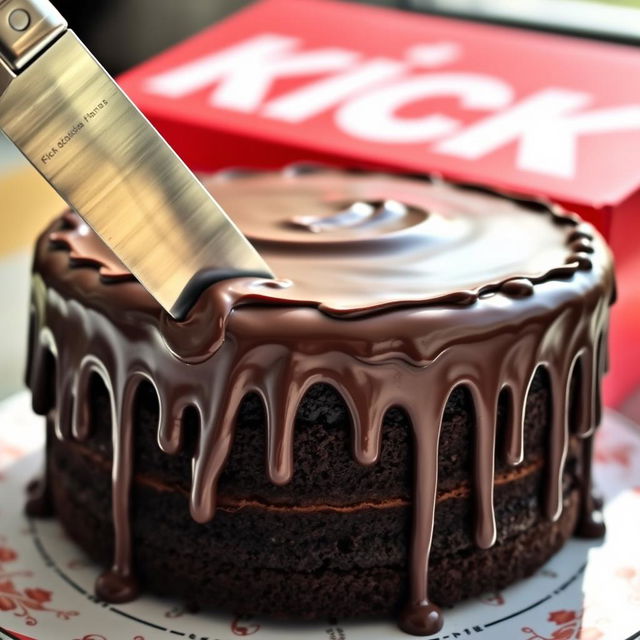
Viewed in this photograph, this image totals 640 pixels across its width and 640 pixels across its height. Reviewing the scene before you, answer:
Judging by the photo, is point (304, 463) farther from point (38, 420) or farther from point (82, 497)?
point (38, 420)

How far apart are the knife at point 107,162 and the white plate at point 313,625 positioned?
399 millimetres

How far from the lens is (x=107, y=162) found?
1305 millimetres

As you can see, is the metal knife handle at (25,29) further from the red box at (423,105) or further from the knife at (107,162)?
the red box at (423,105)

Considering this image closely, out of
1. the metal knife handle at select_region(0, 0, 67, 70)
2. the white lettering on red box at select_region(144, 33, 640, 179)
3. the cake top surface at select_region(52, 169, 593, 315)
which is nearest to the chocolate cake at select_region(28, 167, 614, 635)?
the cake top surface at select_region(52, 169, 593, 315)

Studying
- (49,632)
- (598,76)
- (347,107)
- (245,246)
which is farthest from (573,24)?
(49,632)

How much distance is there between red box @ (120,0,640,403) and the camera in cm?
213

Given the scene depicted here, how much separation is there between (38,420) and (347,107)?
0.85m

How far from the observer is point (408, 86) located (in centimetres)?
250

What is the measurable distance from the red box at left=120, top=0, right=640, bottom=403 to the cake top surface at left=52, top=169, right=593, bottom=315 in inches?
8.3

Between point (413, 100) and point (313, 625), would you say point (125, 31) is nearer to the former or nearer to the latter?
point (413, 100)

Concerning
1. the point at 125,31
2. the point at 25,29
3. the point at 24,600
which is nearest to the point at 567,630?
the point at 24,600

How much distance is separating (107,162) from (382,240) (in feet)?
1.60

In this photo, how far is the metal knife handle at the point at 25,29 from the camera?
1.21m

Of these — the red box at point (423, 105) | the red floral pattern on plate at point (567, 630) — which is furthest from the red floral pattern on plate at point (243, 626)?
the red box at point (423, 105)
